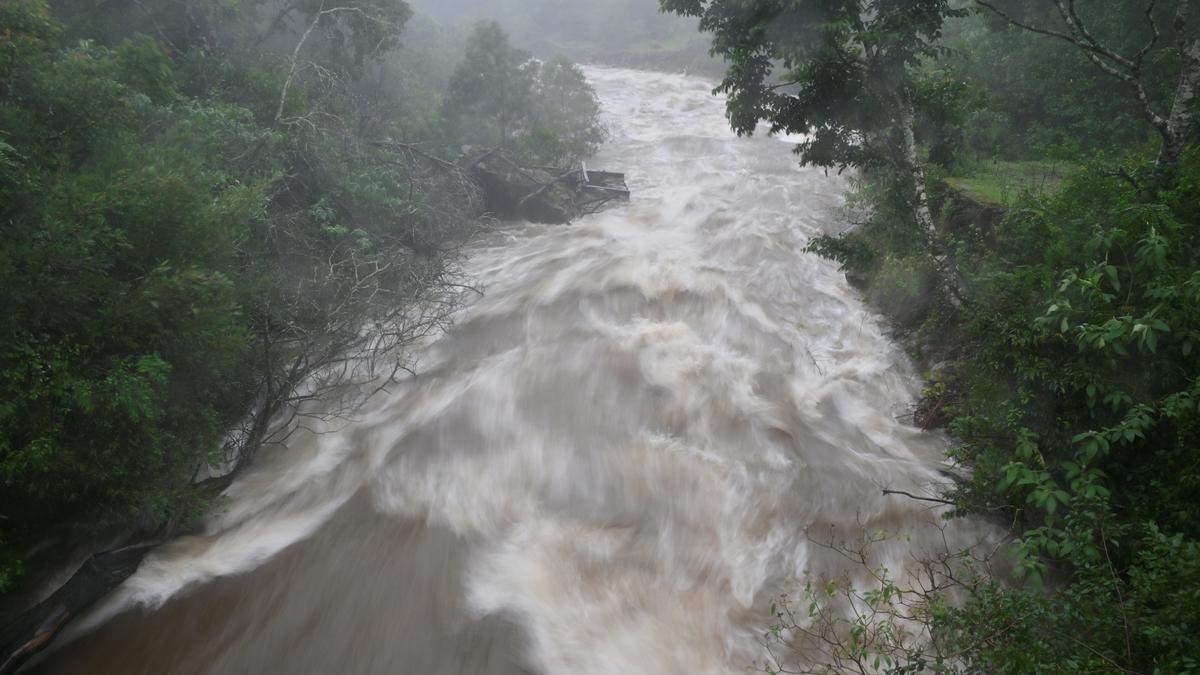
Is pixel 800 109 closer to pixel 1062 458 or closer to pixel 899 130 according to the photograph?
pixel 899 130

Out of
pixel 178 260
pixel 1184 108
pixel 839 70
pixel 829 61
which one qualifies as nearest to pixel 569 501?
pixel 178 260

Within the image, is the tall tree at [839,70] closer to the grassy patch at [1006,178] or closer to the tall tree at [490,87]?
the grassy patch at [1006,178]

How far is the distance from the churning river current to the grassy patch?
240 centimetres

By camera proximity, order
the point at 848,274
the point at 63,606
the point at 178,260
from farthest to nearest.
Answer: the point at 848,274, the point at 178,260, the point at 63,606

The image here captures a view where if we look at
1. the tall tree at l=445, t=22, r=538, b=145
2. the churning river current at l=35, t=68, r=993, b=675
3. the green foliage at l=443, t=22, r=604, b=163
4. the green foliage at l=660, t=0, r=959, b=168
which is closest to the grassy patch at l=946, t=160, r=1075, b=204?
the green foliage at l=660, t=0, r=959, b=168

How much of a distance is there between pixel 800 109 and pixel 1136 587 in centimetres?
633

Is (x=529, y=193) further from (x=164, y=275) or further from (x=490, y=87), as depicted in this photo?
(x=164, y=275)

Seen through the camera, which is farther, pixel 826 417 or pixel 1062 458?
pixel 826 417

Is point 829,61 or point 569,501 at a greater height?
point 829,61

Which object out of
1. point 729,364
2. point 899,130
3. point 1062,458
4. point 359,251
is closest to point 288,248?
A: point 359,251

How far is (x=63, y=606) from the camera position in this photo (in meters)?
5.29

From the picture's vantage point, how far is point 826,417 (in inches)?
328

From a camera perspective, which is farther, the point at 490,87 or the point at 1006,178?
the point at 490,87

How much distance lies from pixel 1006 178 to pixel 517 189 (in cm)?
980
